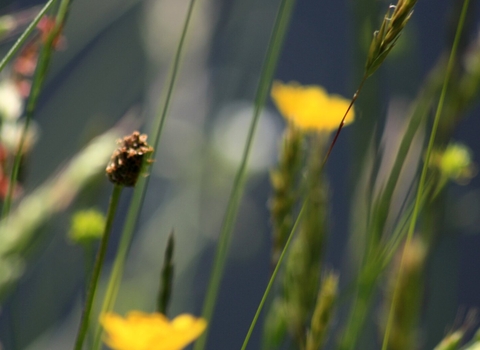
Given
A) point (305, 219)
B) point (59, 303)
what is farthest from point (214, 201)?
point (305, 219)

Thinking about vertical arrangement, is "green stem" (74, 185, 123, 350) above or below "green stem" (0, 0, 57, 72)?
below

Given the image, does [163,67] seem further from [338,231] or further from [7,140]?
[338,231]

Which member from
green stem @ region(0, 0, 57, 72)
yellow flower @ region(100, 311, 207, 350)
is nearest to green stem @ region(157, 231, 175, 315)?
yellow flower @ region(100, 311, 207, 350)

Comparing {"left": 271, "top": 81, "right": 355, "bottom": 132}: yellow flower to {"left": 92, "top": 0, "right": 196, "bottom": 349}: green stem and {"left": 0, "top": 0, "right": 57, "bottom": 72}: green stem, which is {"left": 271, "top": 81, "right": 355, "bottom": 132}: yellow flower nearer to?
{"left": 92, "top": 0, "right": 196, "bottom": 349}: green stem

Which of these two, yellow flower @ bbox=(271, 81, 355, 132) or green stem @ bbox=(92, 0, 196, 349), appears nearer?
green stem @ bbox=(92, 0, 196, 349)

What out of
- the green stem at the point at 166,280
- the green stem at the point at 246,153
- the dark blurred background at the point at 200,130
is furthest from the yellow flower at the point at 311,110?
the green stem at the point at 166,280

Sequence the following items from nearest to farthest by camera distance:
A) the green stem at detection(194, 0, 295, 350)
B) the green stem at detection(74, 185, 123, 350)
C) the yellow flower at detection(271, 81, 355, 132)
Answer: the green stem at detection(74, 185, 123, 350) < the green stem at detection(194, 0, 295, 350) < the yellow flower at detection(271, 81, 355, 132)

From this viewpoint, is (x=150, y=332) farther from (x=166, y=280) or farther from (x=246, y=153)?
(x=246, y=153)

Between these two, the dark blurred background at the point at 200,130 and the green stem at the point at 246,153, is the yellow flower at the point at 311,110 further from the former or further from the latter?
the green stem at the point at 246,153
